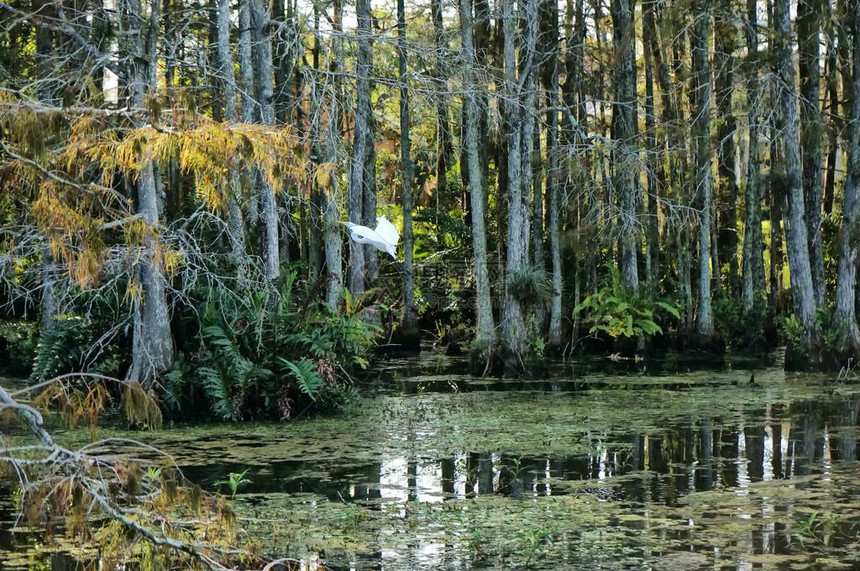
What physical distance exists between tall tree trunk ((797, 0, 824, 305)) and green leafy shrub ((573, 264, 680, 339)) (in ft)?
11.3

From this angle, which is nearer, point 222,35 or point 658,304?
point 222,35

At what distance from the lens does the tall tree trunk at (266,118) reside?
1515 cm

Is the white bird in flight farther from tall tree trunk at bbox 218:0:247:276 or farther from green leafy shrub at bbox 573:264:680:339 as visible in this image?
green leafy shrub at bbox 573:264:680:339

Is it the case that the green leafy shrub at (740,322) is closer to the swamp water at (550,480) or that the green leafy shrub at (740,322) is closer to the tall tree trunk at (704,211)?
the tall tree trunk at (704,211)

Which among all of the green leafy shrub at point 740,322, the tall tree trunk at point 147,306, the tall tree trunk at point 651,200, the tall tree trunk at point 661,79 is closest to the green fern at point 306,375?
the tall tree trunk at point 147,306

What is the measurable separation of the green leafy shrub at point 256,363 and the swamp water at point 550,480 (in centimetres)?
36

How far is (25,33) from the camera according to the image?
2008cm

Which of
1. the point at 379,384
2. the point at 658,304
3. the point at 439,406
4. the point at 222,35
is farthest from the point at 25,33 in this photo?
the point at 658,304

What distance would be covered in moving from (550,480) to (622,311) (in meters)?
15.2

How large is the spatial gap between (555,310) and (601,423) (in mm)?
11639

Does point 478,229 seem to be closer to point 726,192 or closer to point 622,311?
point 622,311

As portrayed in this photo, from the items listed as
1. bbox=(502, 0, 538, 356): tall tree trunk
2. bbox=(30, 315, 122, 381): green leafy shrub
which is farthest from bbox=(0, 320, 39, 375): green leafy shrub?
bbox=(502, 0, 538, 356): tall tree trunk

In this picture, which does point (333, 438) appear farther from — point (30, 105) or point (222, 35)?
point (30, 105)

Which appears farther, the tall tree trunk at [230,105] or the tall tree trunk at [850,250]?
the tall tree trunk at [850,250]
